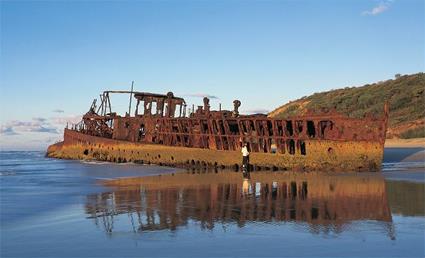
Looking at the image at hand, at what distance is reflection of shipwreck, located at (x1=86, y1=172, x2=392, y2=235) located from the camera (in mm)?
7887

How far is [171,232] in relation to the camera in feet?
22.9

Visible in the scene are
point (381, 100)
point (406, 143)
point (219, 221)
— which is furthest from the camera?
point (381, 100)

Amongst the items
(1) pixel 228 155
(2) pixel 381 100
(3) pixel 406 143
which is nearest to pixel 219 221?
(1) pixel 228 155

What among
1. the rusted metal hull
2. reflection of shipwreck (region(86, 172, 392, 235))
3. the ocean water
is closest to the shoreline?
the rusted metal hull

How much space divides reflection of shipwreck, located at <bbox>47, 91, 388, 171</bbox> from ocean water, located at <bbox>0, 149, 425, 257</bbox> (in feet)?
17.0

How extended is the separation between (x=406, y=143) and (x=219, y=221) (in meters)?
29.5

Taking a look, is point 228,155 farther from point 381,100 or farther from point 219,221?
point 381,100

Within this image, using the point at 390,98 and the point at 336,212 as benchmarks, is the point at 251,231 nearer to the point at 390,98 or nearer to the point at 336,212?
the point at 336,212

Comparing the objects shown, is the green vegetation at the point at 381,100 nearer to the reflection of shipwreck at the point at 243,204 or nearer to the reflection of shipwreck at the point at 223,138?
the reflection of shipwreck at the point at 223,138

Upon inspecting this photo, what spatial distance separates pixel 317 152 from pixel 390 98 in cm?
3587

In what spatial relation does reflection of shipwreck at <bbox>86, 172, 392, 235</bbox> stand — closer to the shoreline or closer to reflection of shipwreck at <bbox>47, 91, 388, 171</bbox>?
reflection of shipwreck at <bbox>47, 91, 388, 171</bbox>

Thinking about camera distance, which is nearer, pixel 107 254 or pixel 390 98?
pixel 107 254

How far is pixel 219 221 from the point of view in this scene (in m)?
7.85

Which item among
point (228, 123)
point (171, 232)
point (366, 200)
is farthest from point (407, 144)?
point (171, 232)
